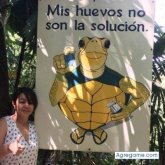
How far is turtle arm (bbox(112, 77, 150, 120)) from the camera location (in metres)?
2.48

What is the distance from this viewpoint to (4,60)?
2760 millimetres

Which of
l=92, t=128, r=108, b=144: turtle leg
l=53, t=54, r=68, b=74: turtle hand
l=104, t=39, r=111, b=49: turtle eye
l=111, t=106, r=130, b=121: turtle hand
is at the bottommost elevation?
l=92, t=128, r=108, b=144: turtle leg

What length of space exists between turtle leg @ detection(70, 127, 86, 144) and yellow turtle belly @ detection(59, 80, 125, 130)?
1.1 inches

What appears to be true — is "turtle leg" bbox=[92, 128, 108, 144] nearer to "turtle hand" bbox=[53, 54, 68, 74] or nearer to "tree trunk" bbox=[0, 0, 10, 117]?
"turtle hand" bbox=[53, 54, 68, 74]

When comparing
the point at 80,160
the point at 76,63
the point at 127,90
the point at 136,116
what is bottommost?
the point at 80,160

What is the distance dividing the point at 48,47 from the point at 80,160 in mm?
1344

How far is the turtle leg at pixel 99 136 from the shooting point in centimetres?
249

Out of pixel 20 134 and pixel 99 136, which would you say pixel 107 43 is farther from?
pixel 20 134

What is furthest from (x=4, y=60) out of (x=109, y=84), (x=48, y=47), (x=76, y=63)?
(x=109, y=84)

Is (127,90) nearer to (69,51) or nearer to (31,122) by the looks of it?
(69,51)

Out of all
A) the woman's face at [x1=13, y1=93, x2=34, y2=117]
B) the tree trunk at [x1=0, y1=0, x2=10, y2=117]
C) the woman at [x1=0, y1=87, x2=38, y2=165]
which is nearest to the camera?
the woman at [x1=0, y1=87, x2=38, y2=165]

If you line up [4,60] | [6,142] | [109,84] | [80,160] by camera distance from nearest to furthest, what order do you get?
[6,142] → [109,84] → [4,60] → [80,160]

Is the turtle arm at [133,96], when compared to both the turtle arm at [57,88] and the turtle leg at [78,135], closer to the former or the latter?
the turtle leg at [78,135]

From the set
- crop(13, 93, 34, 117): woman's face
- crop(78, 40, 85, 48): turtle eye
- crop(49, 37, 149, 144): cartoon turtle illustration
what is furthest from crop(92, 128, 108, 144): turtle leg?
crop(78, 40, 85, 48): turtle eye
